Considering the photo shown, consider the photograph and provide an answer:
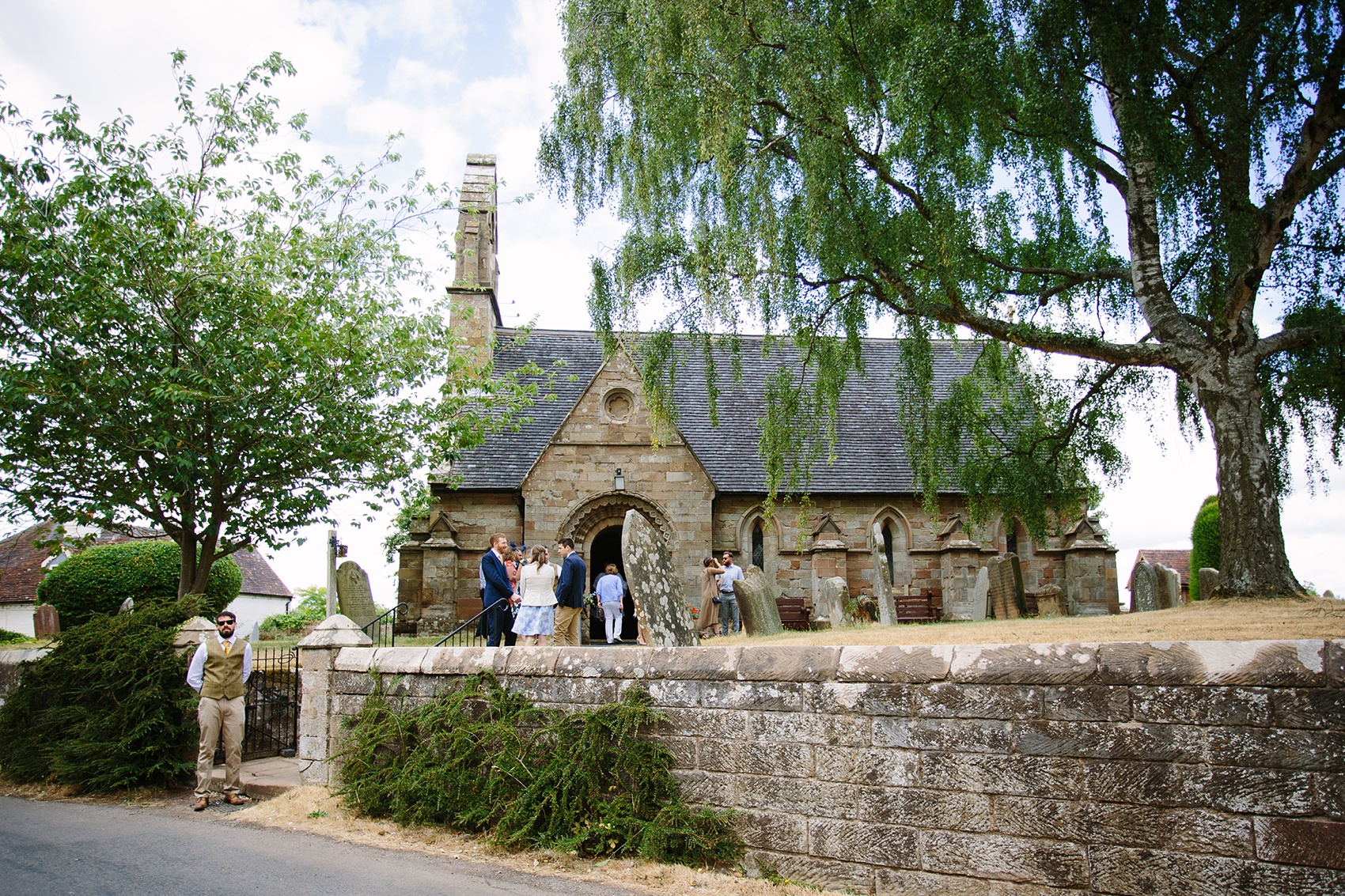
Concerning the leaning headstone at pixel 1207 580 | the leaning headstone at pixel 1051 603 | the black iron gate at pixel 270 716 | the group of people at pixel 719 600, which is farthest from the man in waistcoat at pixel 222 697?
the leaning headstone at pixel 1207 580

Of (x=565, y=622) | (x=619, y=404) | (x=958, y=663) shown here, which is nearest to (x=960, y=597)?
(x=619, y=404)

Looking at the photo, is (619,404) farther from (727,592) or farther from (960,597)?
(960,597)

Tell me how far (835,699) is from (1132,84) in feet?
29.9

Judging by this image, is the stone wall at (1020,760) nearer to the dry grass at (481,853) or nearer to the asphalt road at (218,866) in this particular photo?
the dry grass at (481,853)

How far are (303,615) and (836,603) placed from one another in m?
31.0

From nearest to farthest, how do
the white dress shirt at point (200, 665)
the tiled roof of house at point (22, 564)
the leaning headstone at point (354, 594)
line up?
the white dress shirt at point (200, 665) < the leaning headstone at point (354, 594) < the tiled roof of house at point (22, 564)

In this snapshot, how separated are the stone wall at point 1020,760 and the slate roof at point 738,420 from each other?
1301 centimetres

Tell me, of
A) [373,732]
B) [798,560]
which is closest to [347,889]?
[373,732]

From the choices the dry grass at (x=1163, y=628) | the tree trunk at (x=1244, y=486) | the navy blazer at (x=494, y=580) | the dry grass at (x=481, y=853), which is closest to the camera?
the dry grass at (x=481, y=853)

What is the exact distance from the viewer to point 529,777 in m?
6.56

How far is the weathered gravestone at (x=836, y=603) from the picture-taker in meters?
15.2

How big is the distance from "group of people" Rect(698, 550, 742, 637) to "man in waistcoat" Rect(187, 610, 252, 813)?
8.47m

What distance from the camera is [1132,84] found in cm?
1043

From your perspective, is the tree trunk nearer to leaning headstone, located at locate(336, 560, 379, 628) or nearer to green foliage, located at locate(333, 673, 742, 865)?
green foliage, located at locate(333, 673, 742, 865)
